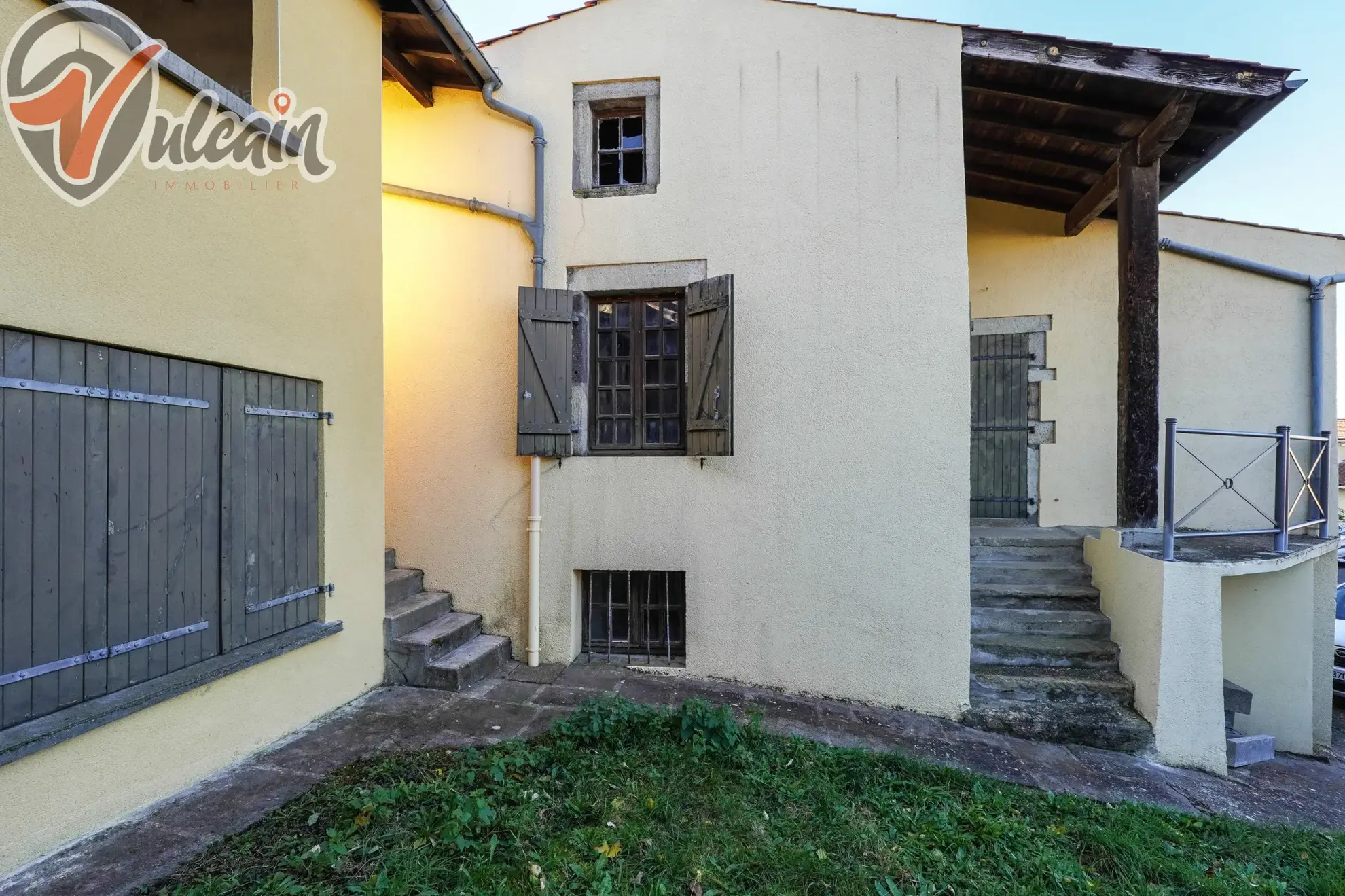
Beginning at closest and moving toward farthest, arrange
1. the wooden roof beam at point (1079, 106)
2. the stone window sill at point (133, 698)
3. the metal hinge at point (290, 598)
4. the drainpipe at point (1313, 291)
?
the stone window sill at point (133, 698) < the metal hinge at point (290, 598) < the wooden roof beam at point (1079, 106) < the drainpipe at point (1313, 291)

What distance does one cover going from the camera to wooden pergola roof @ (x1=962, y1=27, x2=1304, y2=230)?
420 cm

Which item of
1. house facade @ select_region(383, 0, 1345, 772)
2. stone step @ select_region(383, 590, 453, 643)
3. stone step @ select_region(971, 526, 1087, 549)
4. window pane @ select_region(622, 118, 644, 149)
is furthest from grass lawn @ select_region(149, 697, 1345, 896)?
window pane @ select_region(622, 118, 644, 149)

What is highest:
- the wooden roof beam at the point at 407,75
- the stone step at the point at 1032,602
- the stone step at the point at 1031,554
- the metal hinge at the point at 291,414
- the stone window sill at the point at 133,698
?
the wooden roof beam at the point at 407,75

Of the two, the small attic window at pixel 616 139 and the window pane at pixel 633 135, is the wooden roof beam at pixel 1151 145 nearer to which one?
the small attic window at pixel 616 139

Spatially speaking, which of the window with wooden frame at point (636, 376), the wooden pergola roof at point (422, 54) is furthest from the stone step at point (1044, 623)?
the wooden pergola roof at point (422, 54)

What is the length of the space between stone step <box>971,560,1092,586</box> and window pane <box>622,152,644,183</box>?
4.41m

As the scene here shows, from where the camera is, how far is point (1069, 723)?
4.10 m

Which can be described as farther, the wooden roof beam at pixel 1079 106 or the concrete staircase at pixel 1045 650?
the wooden roof beam at pixel 1079 106

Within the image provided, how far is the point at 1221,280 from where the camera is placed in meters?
6.00

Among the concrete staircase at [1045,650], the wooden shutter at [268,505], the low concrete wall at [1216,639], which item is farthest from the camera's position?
the concrete staircase at [1045,650]

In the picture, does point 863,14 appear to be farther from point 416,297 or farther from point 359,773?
point 359,773

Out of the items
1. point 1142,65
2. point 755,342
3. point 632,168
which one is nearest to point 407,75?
point 632,168

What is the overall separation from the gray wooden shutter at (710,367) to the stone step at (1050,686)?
2580mm

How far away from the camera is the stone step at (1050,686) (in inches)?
167
